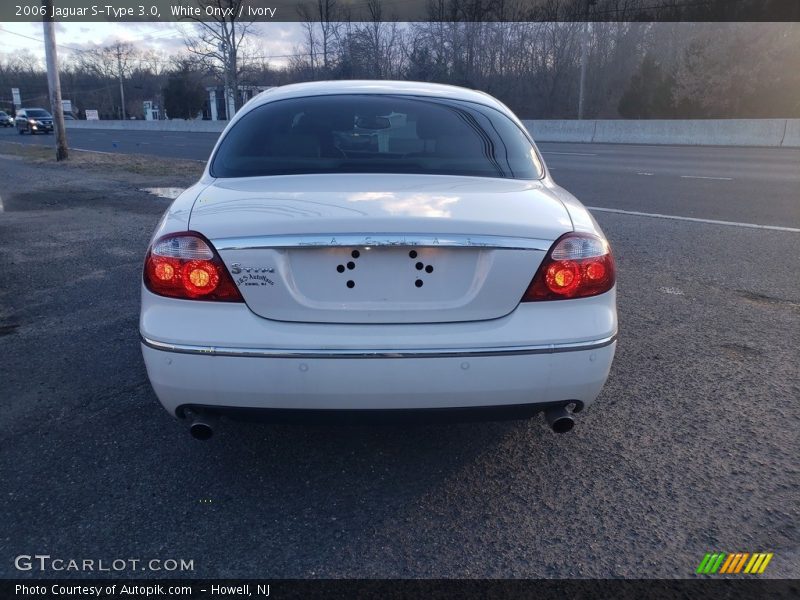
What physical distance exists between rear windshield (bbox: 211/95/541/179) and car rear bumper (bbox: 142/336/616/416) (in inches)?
45.2

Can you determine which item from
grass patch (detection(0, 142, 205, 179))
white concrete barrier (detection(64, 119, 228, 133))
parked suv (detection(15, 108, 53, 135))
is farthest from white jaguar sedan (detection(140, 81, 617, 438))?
parked suv (detection(15, 108, 53, 135))

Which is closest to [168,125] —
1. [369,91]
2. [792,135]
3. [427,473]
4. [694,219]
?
[792,135]

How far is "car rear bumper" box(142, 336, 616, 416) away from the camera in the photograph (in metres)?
2.39

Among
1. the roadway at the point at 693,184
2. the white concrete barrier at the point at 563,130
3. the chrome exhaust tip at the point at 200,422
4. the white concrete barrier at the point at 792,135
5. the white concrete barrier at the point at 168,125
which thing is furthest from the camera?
the white concrete barrier at the point at 168,125

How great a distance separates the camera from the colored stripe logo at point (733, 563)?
90.7 inches

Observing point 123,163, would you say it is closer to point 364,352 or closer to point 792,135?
point 364,352

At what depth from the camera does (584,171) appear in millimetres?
15352

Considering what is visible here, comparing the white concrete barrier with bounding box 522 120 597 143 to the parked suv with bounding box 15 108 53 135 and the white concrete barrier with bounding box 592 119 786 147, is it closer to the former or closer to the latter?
the white concrete barrier with bounding box 592 119 786 147

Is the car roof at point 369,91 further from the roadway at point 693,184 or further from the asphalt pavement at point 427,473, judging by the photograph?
the roadway at point 693,184

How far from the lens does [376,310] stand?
2.44 metres

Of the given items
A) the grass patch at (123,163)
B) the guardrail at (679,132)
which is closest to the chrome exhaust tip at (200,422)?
the grass patch at (123,163)

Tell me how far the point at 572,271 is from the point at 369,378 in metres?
0.89

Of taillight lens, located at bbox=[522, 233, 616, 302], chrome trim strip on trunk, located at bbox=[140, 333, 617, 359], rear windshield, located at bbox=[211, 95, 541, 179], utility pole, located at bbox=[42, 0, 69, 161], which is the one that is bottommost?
chrome trim strip on trunk, located at bbox=[140, 333, 617, 359]

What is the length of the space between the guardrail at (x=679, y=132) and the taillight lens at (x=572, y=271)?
2593 cm
